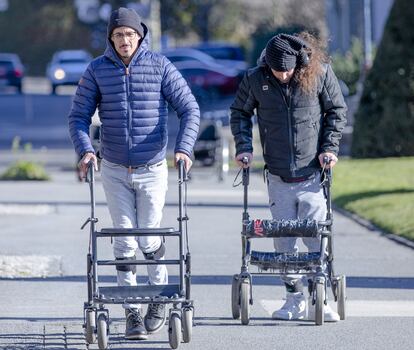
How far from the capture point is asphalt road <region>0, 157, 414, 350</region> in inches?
322

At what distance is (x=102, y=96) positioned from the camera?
812cm

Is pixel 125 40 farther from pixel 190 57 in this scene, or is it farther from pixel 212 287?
pixel 190 57

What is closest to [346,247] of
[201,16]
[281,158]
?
[281,158]

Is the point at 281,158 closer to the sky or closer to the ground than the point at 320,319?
closer to the sky

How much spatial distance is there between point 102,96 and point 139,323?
1407mm

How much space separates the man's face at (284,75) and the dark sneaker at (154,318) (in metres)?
1.67

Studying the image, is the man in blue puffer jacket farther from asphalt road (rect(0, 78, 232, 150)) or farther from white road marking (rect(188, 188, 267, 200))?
asphalt road (rect(0, 78, 232, 150))

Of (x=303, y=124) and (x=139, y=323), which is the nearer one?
(x=139, y=323)

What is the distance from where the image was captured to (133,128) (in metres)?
8.06

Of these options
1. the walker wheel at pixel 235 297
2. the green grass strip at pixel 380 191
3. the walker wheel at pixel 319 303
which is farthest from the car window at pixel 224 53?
the walker wheel at pixel 319 303

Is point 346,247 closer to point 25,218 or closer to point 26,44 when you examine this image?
point 25,218

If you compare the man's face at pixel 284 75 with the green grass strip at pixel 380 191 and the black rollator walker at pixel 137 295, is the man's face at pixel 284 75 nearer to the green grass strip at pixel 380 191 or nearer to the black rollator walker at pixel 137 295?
the black rollator walker at pixel 137 295

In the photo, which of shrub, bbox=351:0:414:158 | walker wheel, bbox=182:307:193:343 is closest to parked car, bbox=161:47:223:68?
shrub, bbox=351:0:414:158

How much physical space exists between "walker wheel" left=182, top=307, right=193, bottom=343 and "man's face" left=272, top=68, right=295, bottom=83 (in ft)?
5.77
